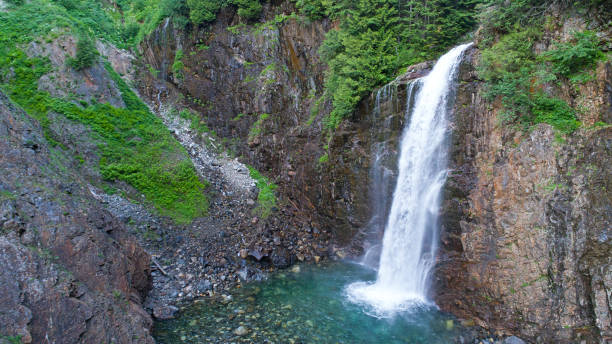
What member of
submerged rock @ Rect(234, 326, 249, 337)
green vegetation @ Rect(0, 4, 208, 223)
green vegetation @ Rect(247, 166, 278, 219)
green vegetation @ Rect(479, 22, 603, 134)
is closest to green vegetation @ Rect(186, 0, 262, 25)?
green vegetation @ Rect(0, 4, 208, 223)

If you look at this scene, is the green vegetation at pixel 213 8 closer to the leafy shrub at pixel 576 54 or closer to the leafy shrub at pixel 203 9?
the leafy shrub at pixel 203 9

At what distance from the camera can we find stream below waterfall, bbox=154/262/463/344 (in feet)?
28.4

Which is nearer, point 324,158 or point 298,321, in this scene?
point 298,321

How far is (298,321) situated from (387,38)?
12.0 m

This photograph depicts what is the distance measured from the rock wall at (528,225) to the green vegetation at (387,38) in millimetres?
3809

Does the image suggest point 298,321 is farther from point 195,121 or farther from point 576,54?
point 195,121

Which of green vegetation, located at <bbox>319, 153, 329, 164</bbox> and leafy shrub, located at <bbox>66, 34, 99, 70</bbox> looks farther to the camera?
leafy shrub, located at <bbox>66, 34, 99, 70</bbox>

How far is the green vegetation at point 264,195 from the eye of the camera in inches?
615

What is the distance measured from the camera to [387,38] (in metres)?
13.7

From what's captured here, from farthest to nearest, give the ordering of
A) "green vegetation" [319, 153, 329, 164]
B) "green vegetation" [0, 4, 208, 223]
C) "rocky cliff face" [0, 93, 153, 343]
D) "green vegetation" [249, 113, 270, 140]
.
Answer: "green vegetation" [249, 113, 270, 140]
"green vegetation" [319, 153, 329, 164]
"green vegetation" [0, 4, 208, 223]
"rocky cliff face" [0, 93, 153, 343]

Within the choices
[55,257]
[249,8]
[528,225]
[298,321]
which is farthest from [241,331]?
[249,8]

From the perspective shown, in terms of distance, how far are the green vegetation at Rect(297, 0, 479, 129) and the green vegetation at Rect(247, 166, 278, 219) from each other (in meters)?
5.19

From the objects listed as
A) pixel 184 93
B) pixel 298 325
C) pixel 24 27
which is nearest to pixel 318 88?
pixel 184 93

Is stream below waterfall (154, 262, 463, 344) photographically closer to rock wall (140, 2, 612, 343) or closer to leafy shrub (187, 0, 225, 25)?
rock wall (140, 2, 612, 343)
